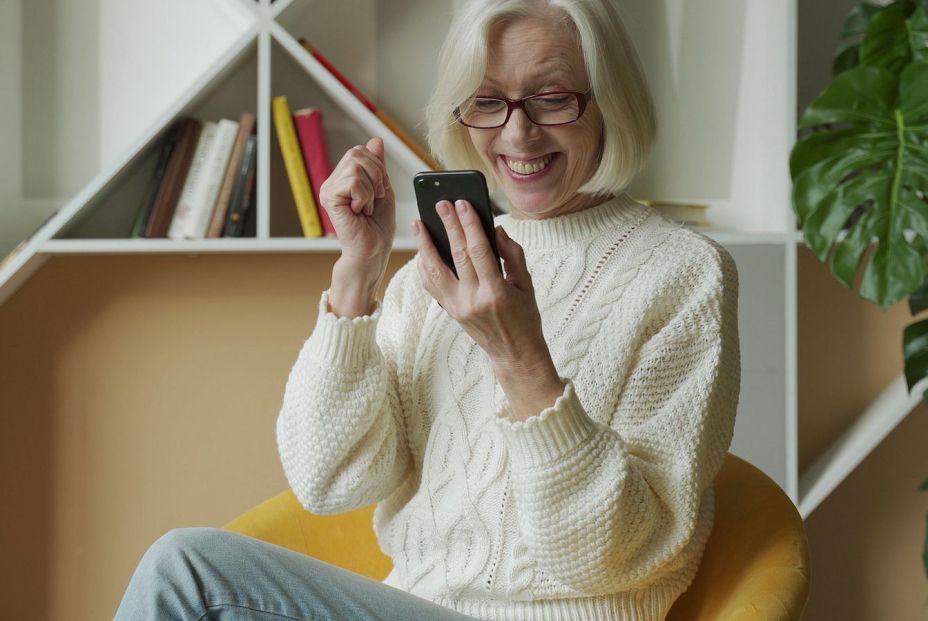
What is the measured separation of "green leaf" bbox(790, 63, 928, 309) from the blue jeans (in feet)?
2.06

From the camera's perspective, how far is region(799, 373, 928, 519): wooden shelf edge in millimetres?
1960

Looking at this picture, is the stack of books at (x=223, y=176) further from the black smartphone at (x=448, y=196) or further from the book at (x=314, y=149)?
the black smartphone at (x=448, y=196)

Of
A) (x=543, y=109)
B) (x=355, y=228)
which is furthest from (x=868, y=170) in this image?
(x=355, y=228)

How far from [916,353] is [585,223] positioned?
500 mm

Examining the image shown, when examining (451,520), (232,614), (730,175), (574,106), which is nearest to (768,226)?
(730,175)

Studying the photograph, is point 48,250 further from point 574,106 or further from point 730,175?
point 730,175

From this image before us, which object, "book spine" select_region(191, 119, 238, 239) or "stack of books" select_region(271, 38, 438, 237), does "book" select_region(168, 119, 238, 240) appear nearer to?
Result: "book spine" select_region(191, 119, 238, 239)

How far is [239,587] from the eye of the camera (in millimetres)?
1044

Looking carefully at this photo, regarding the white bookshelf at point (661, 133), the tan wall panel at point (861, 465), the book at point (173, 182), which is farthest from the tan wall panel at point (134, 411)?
the tan wall panel at point (861, 465)

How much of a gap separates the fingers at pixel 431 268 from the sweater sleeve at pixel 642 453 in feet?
0.52

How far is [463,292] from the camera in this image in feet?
3.60

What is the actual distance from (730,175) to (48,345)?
145 centimetres

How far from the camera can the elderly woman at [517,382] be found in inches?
42.4

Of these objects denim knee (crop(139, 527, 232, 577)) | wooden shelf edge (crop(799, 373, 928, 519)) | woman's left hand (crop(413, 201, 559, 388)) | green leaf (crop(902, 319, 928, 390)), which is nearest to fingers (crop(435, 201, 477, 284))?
woman's left hand (crop(413, 201, 559, 388))
